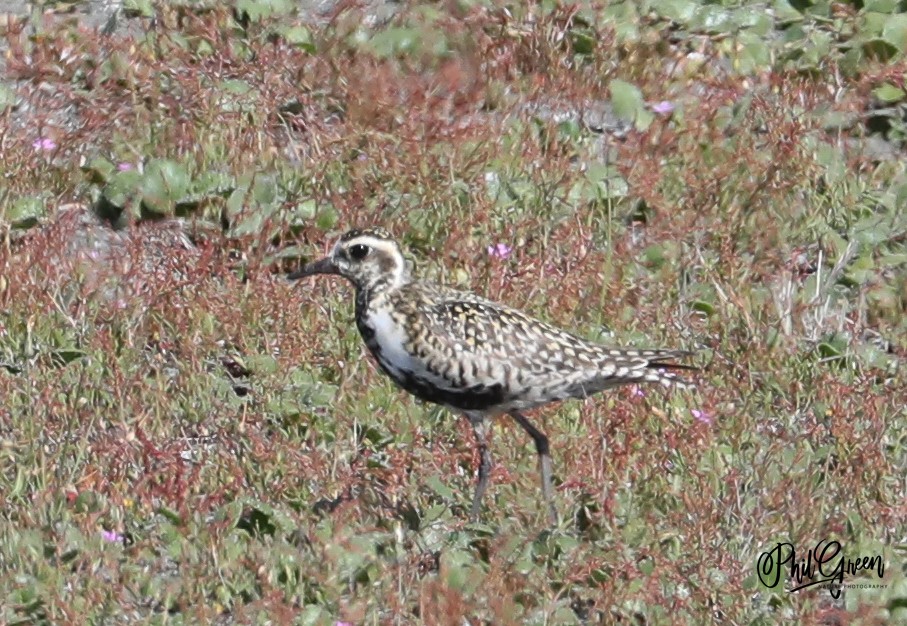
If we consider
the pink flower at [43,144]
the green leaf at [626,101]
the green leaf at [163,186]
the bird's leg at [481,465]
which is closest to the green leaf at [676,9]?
the green leaf at [626,101]

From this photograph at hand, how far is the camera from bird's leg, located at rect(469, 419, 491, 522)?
777 cm

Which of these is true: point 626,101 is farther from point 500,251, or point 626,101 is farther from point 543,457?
point 543,457

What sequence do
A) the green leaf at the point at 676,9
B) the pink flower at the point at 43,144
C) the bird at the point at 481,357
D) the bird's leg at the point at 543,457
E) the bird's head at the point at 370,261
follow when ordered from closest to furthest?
the bird's leg at the point at 543,457 → the bird at the point at 481,357 → the bird's head at the point at 370,261 → the pink flower at the point at 43,144 → the green leaf at the point at 676,9

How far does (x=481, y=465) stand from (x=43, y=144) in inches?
144

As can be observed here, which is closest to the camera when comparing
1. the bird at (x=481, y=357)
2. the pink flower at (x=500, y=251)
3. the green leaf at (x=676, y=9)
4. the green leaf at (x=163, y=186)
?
the bird at (x=481, y=357)

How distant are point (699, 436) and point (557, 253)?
1.95 metres

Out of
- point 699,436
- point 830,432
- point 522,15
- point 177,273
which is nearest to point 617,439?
point 699,436

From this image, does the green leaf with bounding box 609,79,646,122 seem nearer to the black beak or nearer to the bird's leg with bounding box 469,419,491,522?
the black beak

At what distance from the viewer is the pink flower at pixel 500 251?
9.77 metres

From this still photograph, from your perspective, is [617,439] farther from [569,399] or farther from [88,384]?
[88,384]

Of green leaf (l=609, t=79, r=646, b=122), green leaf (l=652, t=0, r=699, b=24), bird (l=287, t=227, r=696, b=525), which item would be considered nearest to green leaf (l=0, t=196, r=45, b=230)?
bird (l=287, t=227, r=696, b=525)

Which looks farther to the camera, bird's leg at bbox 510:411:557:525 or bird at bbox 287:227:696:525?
bird at bbox 287:227:696:525

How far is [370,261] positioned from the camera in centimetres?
834

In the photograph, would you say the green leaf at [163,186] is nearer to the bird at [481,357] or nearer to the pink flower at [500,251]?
the pink flower at [500,251]
